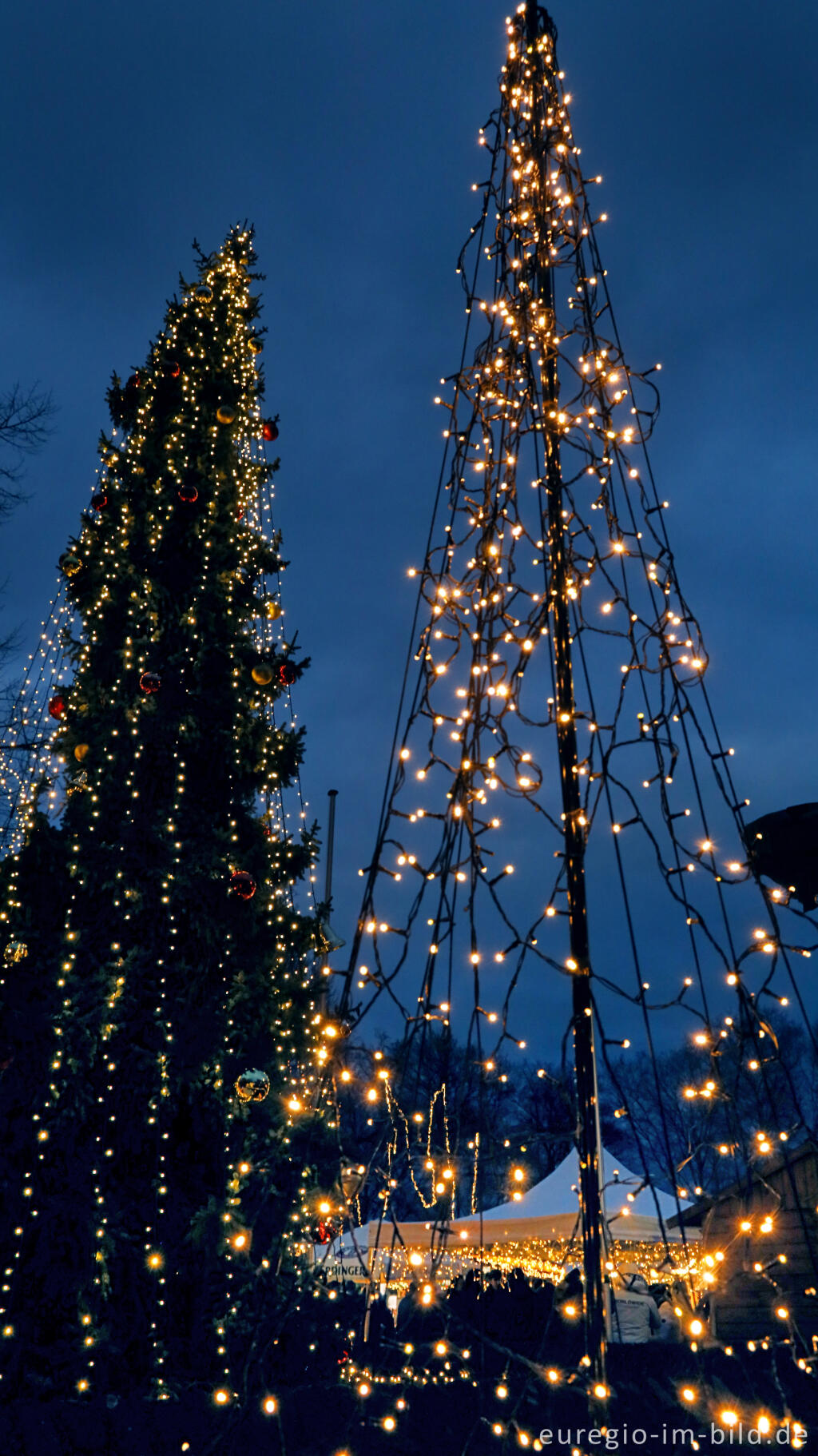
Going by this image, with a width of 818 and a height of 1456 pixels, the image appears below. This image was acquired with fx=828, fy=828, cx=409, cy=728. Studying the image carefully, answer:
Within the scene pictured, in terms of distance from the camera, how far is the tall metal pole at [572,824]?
1.78 metres

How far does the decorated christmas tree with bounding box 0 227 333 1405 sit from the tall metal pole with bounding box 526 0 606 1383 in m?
2.15

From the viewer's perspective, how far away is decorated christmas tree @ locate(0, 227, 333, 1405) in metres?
4.46

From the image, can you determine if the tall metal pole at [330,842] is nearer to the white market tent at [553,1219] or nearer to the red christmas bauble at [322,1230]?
the white market tent at [553,1219]

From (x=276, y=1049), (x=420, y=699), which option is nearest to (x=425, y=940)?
(x=420, y=699)

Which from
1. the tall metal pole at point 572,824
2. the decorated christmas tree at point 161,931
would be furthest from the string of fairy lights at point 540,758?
the decorated christmas tree at point 161,931

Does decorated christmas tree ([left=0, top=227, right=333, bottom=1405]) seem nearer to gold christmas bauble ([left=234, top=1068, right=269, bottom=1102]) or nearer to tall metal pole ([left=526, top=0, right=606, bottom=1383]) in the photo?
gold christmas bauble ([left=234, top=1068, right=269, bottom=1102])

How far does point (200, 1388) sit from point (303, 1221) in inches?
37.3

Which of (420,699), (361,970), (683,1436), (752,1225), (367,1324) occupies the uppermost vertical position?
(420,699)

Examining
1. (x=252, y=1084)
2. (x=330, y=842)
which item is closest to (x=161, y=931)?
(x=252, y=1084)

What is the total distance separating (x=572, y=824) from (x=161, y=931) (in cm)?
384

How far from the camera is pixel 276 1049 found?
17.9 feet

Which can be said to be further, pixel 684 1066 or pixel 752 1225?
pixel 684 1066

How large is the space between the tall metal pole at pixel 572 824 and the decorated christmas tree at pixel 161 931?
215 centimetres

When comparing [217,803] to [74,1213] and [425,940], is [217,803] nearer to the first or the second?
[74,1213]
